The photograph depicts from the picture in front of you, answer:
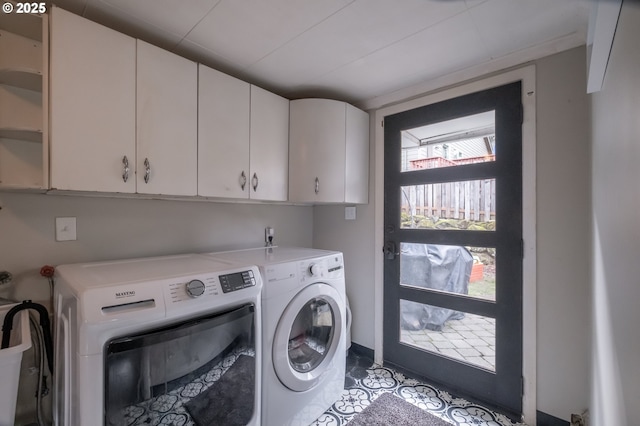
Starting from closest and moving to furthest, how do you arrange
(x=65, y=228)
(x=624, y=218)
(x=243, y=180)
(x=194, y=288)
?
(x=624, y=218) < (x=194, y=288) < (x=65, y=228) < (x=243, y=180)

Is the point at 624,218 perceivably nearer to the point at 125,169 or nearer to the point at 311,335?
the point at 311,335

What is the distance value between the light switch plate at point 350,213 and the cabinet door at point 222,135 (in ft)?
3.21

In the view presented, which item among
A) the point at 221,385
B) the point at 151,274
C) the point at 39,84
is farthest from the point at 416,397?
the point at 39,84

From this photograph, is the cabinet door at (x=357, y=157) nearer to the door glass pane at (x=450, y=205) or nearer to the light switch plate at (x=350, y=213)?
the light switch plate at (x=350, y=213)

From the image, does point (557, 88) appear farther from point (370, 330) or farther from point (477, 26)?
point (370, 330)

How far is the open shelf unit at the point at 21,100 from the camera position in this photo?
125cm

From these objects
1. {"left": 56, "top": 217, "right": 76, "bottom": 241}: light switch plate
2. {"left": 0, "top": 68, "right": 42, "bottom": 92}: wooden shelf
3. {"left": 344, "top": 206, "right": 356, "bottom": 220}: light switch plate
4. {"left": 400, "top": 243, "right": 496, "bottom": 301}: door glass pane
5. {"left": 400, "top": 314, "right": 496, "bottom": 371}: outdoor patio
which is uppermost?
{"left": 0, "top": 68, "right": 42, "bottom": 92}: wooden shelf

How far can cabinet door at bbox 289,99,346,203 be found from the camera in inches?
83.0

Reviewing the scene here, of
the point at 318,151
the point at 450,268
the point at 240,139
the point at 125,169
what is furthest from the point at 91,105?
the point at 450,268

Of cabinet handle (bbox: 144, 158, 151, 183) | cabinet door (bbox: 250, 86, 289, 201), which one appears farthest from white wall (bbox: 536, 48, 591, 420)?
cabinet handle (bbox: 144, 158, 151, 183)

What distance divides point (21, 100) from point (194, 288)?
4.28ft

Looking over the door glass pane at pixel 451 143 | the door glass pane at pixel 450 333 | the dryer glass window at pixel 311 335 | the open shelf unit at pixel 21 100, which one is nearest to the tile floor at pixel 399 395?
the door glass pane at pixel 450 333

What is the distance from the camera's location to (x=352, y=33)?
1.49 meters

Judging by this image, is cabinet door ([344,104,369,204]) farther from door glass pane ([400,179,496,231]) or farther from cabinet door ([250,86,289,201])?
cabinet door ([250,86,289,201])
